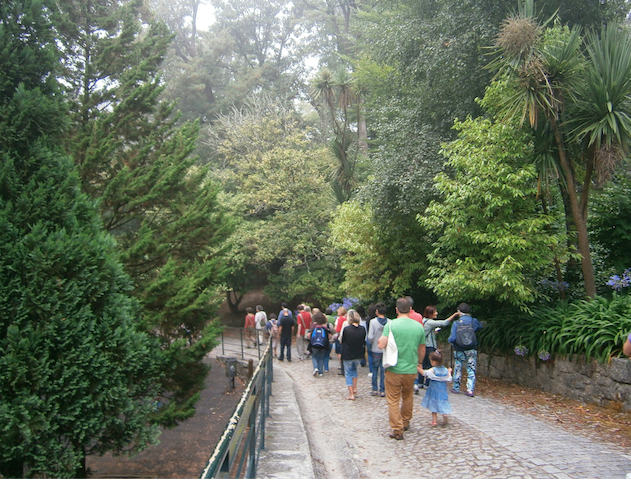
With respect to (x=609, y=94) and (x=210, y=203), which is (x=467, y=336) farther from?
(x=210, y=203)

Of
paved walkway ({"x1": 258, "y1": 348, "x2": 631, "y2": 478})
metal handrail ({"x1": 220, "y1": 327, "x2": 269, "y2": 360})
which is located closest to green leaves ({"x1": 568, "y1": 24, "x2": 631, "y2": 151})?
paved walkway ({"x1": 258, "y1": 348, "x2": 631, "y2": 478})

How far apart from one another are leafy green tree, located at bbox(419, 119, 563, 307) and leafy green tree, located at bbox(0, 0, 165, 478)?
6538 millimetres

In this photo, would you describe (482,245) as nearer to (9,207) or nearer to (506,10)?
(506,10)

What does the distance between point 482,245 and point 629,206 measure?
3.55 meters

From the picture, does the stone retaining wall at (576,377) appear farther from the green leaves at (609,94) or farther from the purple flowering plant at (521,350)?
the green leaves at (609,94)

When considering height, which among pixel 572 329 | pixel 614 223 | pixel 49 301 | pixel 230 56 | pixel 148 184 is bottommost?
pixel 572 329

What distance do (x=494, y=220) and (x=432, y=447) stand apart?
5443mm

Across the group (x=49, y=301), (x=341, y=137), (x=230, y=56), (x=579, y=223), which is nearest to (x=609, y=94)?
(x=579, y=223)

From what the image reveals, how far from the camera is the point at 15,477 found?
4887 mm

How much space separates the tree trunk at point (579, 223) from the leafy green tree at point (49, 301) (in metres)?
8.26

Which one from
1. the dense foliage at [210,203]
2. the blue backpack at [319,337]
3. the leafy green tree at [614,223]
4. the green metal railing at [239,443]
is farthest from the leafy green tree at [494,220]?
the green metal railing at [239,443]

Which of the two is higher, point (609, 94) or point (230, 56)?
point (230, 56)

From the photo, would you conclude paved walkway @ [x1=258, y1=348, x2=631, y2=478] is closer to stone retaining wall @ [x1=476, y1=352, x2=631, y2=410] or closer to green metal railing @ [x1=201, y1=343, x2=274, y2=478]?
green metal railing @ [x1=201, y1=343, x2=274, y2=478]

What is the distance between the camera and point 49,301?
483 cm
